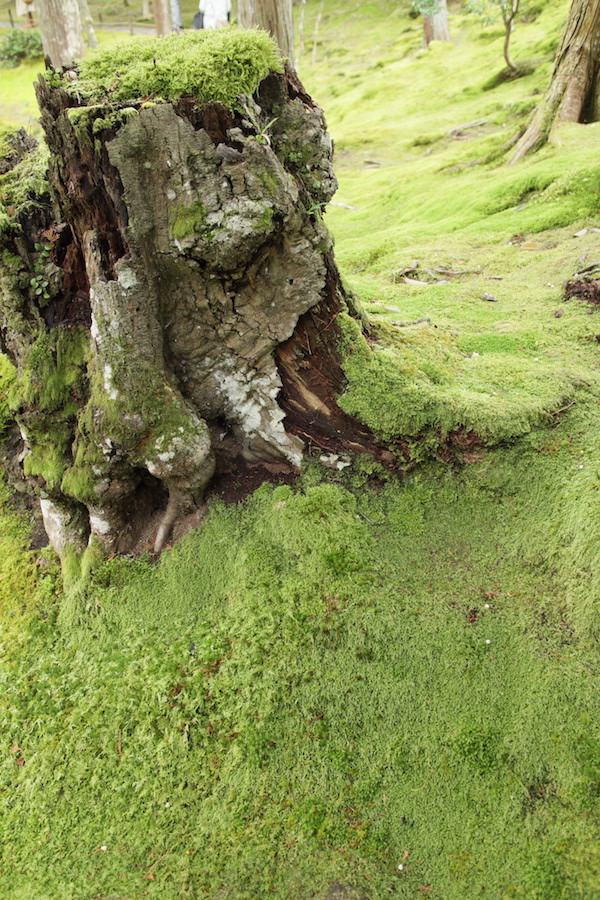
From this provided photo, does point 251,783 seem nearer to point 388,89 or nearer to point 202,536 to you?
point 202,536

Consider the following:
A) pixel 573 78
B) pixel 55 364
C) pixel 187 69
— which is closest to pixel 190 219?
pixel 187 69

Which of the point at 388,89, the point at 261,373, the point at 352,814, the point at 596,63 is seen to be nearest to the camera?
the point at 352,814

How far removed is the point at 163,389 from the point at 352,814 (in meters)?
2.87

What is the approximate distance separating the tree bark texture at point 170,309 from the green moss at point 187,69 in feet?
0.39

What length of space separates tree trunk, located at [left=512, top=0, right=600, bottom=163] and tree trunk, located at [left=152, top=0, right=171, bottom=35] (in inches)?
452

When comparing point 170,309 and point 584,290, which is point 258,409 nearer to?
point 170,309

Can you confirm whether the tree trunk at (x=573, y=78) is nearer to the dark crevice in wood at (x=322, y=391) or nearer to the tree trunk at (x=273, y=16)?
the tree trunk at (x=273, y=16)

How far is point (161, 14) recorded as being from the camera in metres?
15.6

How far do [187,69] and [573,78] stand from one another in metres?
10.5

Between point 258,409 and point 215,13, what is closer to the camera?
point 258,409

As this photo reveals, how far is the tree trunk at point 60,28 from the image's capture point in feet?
41.4

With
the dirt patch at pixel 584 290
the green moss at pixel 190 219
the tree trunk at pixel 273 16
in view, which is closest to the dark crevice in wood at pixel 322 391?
the green moss at pixel 190 219

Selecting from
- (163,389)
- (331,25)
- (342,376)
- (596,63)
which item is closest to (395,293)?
(342,376)

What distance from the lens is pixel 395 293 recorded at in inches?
287
